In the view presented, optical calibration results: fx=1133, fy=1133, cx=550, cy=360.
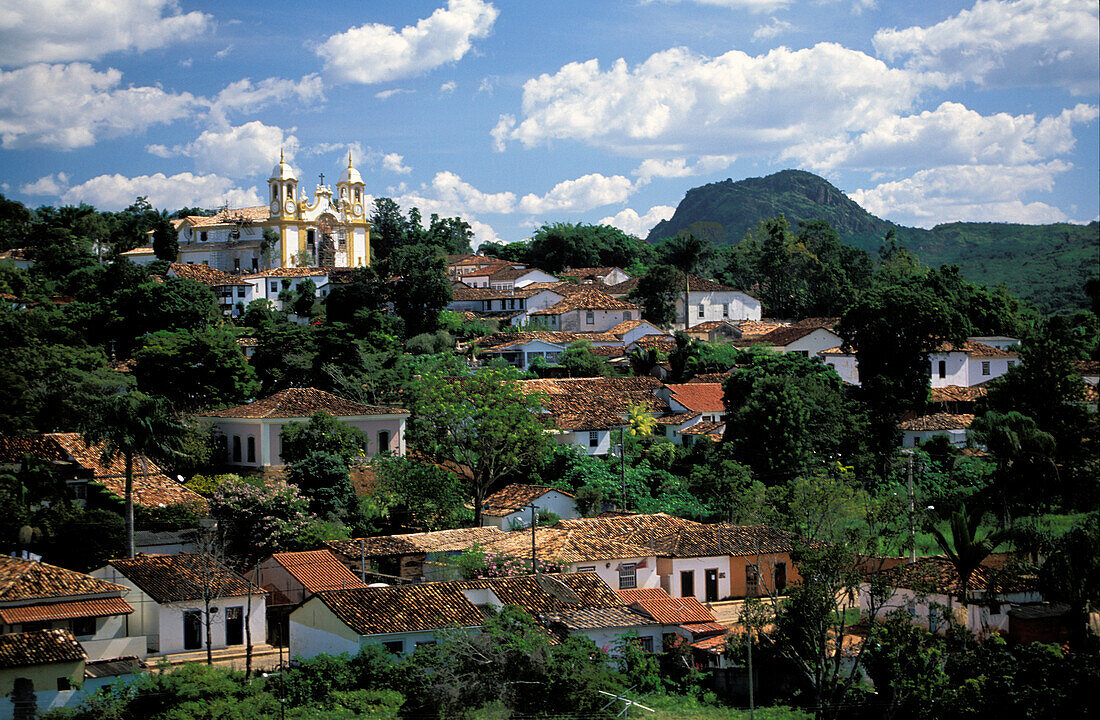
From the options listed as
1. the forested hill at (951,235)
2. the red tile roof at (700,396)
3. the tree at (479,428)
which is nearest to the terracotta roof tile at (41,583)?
the tree at (479,428)

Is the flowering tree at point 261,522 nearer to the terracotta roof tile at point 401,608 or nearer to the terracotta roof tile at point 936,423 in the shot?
the terracotta roof tile at point 401,608

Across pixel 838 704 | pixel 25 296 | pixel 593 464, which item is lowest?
pixel 838 704

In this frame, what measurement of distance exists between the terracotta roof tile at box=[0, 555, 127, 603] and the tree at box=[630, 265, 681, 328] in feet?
109

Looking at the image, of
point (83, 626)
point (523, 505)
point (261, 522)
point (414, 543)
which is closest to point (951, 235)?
point (523, 505)

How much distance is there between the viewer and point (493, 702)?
19688mm

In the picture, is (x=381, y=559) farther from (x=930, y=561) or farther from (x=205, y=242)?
(x=205, y=242)

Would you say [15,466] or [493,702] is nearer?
[493,702]

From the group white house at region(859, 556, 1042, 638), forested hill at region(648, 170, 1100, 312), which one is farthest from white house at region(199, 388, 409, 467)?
forested hill at region(648, 170, 1100, 312)

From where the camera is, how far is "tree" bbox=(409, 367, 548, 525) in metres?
32.5

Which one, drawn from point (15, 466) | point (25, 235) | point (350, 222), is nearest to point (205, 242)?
point (350, 222)

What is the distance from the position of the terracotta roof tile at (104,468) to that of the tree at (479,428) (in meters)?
6.98

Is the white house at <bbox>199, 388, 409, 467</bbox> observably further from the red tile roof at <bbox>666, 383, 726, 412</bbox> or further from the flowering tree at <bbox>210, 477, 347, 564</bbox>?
the red tile roof at <bbox>666, 383, 726, 412</bbox>

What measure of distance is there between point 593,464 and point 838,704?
15217mm

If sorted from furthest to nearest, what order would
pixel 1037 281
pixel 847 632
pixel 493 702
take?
pixel 1037 281, pixel 847 632, pixel 493 702
